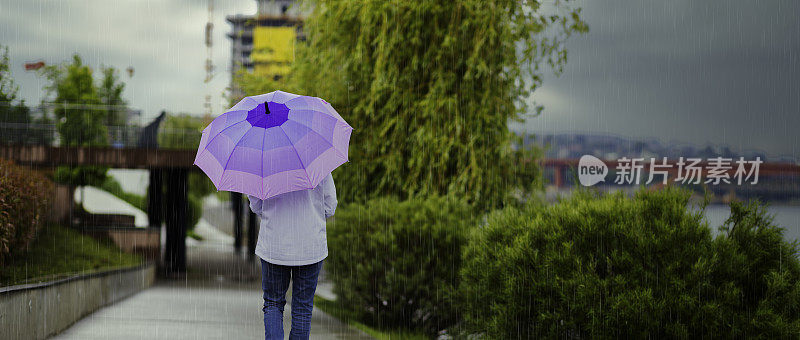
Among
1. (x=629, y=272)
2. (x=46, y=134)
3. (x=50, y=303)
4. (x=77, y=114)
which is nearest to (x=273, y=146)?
(x=629, y=272)

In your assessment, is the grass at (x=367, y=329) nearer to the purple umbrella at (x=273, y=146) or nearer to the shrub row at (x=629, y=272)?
the shrub row at (x=629, y=272)

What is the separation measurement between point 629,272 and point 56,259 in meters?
9.00

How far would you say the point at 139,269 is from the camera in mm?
15172

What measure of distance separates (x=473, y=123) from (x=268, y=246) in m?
6.10

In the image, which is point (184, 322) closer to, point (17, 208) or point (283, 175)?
point (17, 208)

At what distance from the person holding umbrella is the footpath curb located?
2456mm

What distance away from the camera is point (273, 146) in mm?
4422

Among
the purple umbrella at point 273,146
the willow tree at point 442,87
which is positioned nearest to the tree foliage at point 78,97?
the willow tree at point 442,87

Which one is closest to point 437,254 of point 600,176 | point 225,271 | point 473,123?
point 600,176

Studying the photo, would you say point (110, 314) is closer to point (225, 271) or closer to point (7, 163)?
point (7, 163)

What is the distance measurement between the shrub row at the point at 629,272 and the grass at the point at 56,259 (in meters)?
5.17

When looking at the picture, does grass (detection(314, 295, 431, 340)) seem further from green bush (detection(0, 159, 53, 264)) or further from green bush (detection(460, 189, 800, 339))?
green bush (detection(0, 159, 53, 264))

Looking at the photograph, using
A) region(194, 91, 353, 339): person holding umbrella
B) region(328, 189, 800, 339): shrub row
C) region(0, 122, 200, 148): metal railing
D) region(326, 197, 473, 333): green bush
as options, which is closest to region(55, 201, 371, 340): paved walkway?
region(326, 197, 473, 333): green bush

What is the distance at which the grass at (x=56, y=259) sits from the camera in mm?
7945
